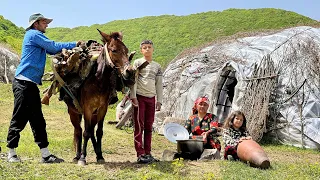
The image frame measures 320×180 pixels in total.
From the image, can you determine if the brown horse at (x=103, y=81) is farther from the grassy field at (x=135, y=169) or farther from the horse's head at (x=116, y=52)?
the grassy field at (x=135, y=169)

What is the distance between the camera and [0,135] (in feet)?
30.8

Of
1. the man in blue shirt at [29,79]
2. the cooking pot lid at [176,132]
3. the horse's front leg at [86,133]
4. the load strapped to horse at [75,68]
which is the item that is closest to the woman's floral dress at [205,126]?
the cooking pot lid at [176,132]

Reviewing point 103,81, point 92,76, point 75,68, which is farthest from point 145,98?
point 75,68

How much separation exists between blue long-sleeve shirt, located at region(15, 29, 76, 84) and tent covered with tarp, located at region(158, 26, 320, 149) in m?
6.05

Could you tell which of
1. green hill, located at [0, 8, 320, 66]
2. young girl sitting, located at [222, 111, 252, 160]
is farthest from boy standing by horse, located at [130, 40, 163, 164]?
green hill, located at [0, 8, 320, 66]

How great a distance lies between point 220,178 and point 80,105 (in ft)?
7.69

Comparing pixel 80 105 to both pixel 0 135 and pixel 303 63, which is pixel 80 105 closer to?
pixel 0 135

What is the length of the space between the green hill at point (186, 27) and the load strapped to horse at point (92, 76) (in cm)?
2233

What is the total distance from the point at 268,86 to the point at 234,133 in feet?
13.0

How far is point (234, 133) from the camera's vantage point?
6.74 meters

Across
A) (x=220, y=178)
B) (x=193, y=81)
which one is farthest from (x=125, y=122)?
(x=220, y=178)

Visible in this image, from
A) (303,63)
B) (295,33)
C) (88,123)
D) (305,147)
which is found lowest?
(305,147)

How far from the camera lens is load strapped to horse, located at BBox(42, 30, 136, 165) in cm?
552

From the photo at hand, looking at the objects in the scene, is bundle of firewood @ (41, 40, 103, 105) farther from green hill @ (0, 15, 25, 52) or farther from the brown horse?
green hill @ (0, 15, 25, 52)
